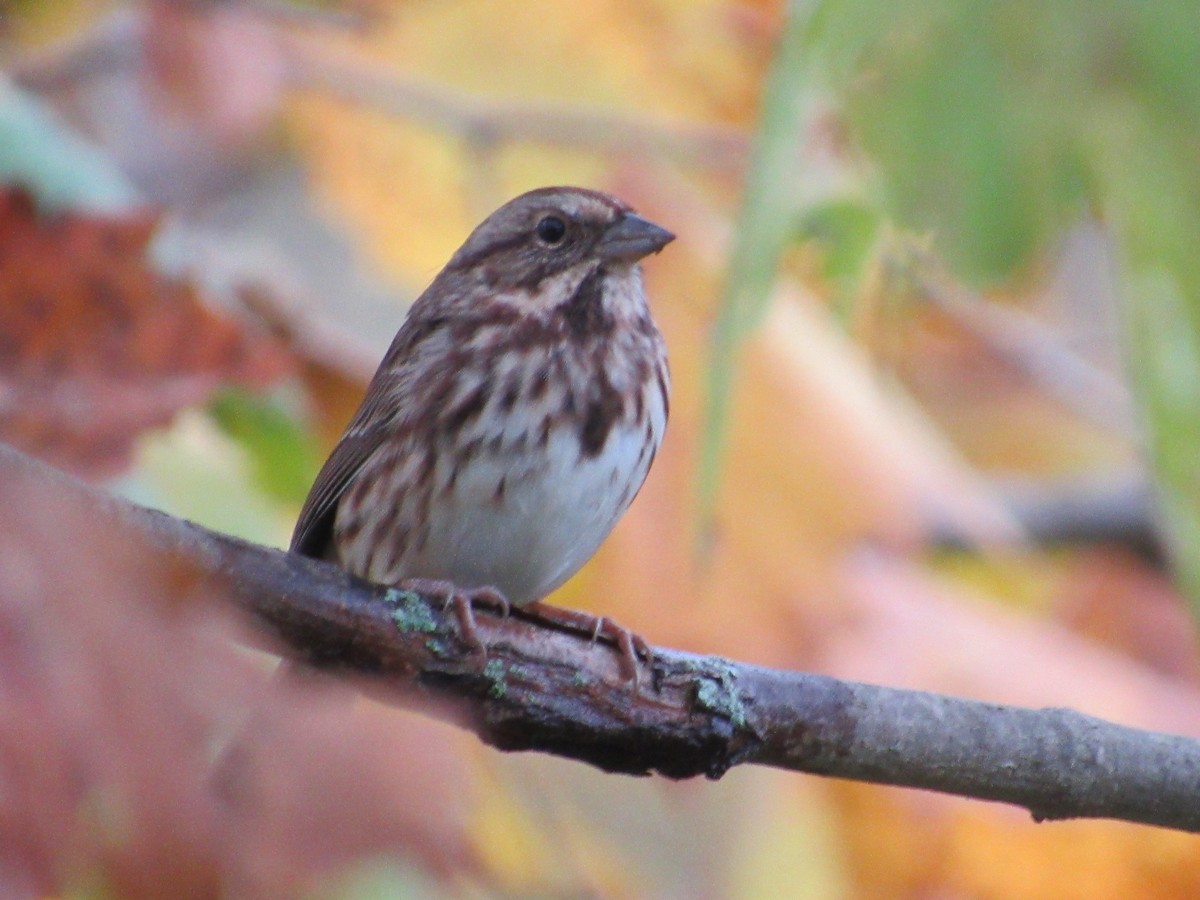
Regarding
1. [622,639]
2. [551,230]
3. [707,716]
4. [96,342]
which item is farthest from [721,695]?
[551,230]

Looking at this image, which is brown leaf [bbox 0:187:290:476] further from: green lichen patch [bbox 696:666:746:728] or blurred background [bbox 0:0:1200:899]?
green lichen patch [bbox 696:666:746:728]

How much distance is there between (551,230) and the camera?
344cm

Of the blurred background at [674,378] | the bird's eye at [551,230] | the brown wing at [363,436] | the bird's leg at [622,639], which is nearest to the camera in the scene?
the blurred background at [674,378]

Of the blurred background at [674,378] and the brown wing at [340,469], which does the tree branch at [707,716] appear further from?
the brown wing at [340,469]

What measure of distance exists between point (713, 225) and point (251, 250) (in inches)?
42.9

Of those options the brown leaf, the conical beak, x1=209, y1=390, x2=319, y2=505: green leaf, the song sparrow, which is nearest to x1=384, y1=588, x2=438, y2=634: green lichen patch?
the song sparrow

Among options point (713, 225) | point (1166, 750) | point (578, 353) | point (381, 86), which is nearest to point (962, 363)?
point (713, 225)

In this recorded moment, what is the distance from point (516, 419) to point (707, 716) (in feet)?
3.01

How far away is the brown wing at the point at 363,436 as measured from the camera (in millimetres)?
3326

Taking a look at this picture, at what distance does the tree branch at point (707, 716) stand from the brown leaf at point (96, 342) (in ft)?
2.44

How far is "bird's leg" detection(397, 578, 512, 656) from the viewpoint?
85.4 inches

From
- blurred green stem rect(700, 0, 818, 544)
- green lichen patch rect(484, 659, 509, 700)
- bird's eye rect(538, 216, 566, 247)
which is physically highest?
bird's eye rect(538, 216, 566, 247)

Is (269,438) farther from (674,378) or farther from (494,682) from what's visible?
(494,682)

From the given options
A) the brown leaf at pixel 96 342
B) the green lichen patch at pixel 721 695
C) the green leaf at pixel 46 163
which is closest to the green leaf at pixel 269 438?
the brown leaf at pixel 96 342
